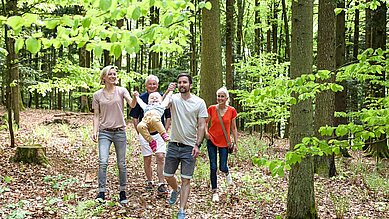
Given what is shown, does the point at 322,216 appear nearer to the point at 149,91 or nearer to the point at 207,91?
the point at 149,91

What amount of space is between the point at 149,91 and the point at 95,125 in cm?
104

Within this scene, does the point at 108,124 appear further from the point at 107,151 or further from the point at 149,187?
the point at 149,187

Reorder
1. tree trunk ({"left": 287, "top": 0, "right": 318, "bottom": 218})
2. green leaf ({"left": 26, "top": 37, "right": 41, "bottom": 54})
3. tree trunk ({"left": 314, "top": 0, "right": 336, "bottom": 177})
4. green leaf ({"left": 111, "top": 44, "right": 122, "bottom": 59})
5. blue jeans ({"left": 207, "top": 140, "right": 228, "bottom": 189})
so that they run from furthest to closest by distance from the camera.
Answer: tree trunk ({"left": 314, "top": 0, "right": 336, "bottom": 177})
blue jeans ({"left": 207, "top": 140, "right": 228, "bottom": 189})
tree trunk ({"left": 287, "top": 0, "right": 318, "bottom": 218})
green leaf ({"left": 111, "top": 44, "right": 122, "bottom": 59})
green leaf ({"left": 26, "top": 37, "right": 41, "bottom": 54})

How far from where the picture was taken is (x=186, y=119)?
17.1 ft

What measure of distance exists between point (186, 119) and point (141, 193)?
194cm

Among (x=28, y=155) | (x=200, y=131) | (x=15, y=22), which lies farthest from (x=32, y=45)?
(x=28, y=155)

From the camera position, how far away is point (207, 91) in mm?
10641

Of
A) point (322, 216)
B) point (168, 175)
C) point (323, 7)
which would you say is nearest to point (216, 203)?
point (168, 175)

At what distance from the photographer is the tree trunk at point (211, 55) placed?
1057 cm

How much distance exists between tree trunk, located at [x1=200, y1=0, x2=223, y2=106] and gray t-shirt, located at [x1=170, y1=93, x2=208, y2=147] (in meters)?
5.34

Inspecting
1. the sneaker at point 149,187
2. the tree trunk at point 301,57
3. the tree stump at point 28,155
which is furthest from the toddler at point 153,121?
the tree stump at point 28,155

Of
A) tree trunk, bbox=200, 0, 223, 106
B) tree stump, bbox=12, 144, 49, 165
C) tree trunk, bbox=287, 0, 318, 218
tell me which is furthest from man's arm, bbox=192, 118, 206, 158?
tree trunk, bbox=200, 0, 223, 106

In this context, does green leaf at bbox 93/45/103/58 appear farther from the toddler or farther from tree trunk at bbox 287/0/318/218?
tree trunk at bbox 287/0/318/218

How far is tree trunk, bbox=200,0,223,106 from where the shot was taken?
10.6 metres
